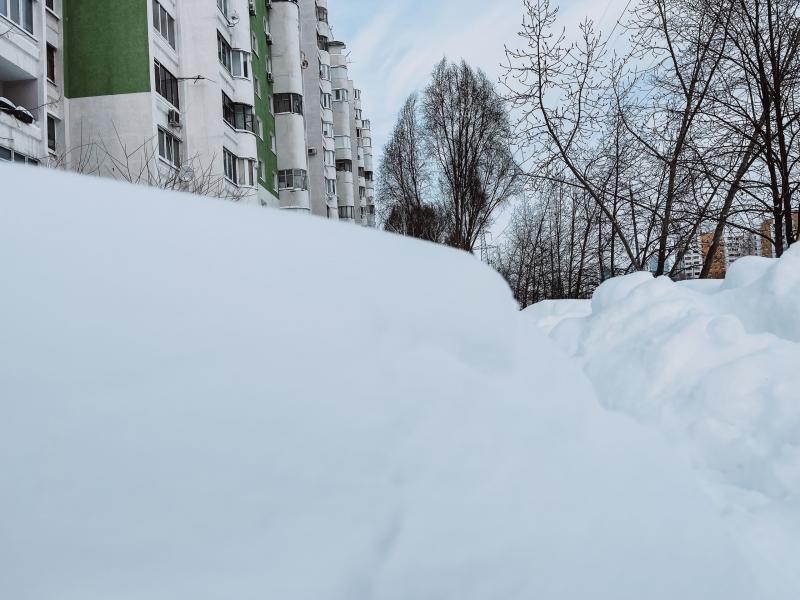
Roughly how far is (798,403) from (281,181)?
1143 inches

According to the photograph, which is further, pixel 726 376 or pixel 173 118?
pixel 173 118

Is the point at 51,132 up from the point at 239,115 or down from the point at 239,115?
down

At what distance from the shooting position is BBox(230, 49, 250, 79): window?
24.0 meters

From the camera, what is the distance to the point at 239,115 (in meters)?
23.8

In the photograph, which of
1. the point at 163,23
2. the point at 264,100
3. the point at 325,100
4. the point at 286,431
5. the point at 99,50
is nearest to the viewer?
the point at 286,431

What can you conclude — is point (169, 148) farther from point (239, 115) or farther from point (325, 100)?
point (325, 100)

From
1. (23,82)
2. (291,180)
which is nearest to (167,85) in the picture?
(23,82)

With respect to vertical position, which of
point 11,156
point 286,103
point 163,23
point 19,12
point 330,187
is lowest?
point 11,156

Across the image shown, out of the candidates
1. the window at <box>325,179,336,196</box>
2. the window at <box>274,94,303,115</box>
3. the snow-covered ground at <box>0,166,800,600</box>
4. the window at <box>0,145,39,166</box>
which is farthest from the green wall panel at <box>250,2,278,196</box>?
the snow-covered ground at <box>0,166,800,600</box>

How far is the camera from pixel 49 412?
104cm

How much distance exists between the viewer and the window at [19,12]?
45.0 feet

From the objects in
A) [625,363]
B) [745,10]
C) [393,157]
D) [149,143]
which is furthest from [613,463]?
[393,157]

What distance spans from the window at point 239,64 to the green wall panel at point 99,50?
19.9ft

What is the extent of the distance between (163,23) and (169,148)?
3.46m
